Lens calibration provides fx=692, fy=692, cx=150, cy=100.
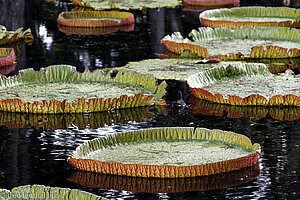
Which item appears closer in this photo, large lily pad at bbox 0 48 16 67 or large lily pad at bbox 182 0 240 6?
large lily pad at bbox 0 48 16 67

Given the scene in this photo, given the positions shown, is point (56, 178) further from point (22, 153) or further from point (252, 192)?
point (252, 192)

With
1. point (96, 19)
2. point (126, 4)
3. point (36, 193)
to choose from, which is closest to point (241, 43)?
point (96, 19)

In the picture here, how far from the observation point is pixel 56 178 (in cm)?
360

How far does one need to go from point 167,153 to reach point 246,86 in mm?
1855

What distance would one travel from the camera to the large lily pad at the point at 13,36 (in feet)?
26.4

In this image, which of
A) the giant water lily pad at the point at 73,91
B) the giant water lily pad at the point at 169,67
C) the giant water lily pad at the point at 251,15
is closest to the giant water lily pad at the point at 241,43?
the giant water lily pad at the point at 169,67

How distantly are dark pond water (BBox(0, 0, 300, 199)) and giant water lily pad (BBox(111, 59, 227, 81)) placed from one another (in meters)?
0.24

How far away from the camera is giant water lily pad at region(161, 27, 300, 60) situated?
22.5 ft

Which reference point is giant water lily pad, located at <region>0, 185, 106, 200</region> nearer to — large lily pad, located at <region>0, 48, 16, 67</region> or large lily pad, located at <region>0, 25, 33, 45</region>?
large lily pad, located at <region>0, 48, 16, 67</region>

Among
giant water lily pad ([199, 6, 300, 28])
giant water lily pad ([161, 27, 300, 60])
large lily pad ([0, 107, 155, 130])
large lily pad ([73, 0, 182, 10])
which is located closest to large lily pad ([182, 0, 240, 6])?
large lily pad ([73, 0, 182, 10])

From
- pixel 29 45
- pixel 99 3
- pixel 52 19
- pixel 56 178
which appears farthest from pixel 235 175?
pixel 99 3

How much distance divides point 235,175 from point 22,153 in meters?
1.27

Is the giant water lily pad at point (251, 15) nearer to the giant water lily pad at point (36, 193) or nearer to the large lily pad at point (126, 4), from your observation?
the large lily pad at point (126, 4)

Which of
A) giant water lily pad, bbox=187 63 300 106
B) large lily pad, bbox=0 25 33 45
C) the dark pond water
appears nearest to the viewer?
the dark pond water
